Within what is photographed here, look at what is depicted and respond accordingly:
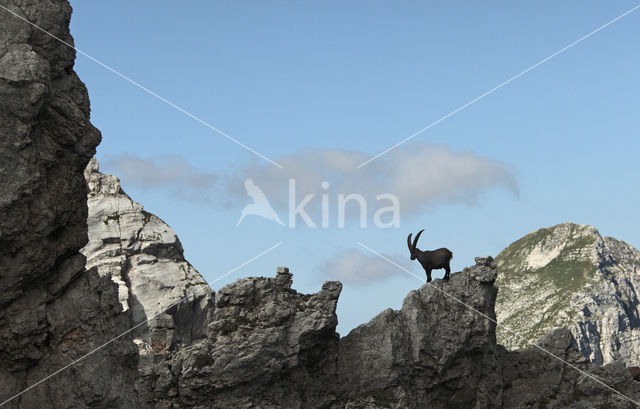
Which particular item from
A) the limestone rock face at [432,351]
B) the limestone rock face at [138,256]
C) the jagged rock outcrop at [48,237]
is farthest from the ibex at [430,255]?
the limestone rock face at [138,256]

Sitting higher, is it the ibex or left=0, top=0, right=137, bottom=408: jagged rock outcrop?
the ibex

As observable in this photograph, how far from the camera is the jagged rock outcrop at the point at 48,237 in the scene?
35938 mm

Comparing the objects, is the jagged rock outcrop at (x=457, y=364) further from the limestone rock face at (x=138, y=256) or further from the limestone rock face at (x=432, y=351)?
the limestone rock face at (x=138, y=256)

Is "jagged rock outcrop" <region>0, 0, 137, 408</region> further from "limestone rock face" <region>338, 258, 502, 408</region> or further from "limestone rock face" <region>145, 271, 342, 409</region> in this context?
"limestone rock face" <region>338, 258, 502, 408</region>

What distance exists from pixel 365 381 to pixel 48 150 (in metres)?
34.9

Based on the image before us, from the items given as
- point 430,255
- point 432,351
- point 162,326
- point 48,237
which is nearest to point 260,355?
point 162,326

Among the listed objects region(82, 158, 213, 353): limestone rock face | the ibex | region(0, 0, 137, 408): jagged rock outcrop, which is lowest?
region(0, 0, 137, 408): jagged rock outcrop

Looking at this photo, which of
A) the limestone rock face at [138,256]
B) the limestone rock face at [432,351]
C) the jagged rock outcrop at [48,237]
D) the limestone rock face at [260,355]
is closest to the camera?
the jagged rock outcrop at [48,237]

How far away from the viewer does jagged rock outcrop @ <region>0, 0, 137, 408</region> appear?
35.9 meters

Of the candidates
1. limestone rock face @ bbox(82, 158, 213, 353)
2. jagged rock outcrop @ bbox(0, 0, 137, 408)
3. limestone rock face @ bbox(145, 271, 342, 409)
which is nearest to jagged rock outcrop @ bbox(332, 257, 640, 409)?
limestone rock face @ bbox(145, 271, 342, 409)

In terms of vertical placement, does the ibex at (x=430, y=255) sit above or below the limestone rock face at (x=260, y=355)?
above

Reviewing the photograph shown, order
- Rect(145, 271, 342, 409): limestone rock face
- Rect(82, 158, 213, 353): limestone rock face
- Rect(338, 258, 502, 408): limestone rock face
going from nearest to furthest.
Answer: Rect(145, 271, 342, 409): limestone rock face → Rect(338, 258, 502, 408): limestone rock face → Rect(82, 158, 213, 353): limestone rock face

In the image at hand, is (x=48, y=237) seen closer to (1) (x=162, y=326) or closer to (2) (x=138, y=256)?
(1) (x=162, y=326)

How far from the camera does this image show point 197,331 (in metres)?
108
